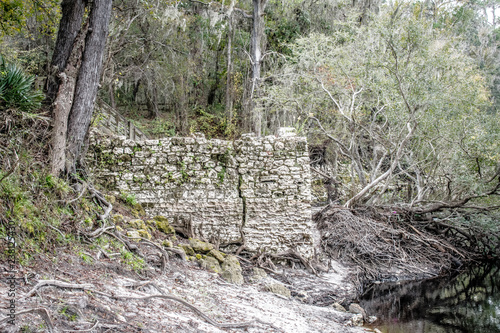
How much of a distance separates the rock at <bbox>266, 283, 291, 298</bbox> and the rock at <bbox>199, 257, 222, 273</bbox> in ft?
3.26

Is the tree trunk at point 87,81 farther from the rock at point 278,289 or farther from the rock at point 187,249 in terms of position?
the rock at point 278,289

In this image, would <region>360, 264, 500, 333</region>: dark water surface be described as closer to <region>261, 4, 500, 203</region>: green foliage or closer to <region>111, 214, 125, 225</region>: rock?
<region>261, 4, 500, 203</region>: green foliage

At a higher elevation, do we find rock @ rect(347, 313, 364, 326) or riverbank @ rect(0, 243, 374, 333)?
riverbank @ rect(0, 243, 374, 333)

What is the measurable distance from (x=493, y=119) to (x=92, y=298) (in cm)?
1408

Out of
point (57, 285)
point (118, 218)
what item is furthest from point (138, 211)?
point (57, 285)

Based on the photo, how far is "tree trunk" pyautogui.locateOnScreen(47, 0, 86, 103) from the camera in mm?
6125

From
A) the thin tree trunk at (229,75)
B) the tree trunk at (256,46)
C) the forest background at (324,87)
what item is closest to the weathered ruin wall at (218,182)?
the forest background at (324,87)

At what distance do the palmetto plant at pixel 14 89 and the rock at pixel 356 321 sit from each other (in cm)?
629

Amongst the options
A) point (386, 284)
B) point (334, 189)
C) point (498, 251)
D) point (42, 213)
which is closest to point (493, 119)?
point (498, 251)

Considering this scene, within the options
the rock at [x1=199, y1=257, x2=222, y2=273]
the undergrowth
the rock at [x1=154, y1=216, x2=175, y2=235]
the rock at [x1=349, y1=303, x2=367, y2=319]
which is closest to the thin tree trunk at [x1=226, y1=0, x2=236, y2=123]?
the rock at [x1=154, y1=216, x2=175, y2=235]

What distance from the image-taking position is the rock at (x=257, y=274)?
711cm

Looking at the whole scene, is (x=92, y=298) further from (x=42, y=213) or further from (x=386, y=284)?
(x=386, y=284)

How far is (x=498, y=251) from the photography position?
1274 centimetres

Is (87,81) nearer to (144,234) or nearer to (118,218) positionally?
(118,218)
